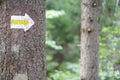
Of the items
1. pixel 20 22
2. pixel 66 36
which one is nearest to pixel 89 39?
pixel 20 22

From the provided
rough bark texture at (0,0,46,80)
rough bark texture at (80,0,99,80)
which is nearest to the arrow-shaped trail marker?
rough bark texture at (0,0,46,80)

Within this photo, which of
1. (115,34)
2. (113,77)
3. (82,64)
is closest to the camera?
(82,64)

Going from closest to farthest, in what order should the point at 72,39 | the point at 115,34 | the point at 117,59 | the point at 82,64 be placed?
the point at 82,64 → the point at 117,59 → the point at 115,34 → the point at 72,39

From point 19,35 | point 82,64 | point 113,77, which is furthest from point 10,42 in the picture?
point 113,77

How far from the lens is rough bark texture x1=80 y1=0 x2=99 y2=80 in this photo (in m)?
4.76

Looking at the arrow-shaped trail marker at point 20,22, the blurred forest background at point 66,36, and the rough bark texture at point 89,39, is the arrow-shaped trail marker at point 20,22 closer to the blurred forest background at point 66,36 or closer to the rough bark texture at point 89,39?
the rough bark texture at point 89,39

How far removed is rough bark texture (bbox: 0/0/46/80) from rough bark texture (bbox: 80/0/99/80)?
1.34 meters

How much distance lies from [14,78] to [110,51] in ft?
10.4

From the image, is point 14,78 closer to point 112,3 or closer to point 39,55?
point 39,55

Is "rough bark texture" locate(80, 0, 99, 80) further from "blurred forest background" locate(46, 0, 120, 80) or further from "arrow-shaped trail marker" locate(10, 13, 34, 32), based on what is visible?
"blurred forest background" locate(46, 0, 120, 80)

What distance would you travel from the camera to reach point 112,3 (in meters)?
Result: 5.88

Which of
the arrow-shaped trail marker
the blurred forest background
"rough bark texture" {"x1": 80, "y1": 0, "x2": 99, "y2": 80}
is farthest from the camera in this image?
the blurred forest background

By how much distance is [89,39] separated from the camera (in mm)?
4816

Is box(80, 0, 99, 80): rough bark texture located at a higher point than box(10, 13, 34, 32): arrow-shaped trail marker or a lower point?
lower
